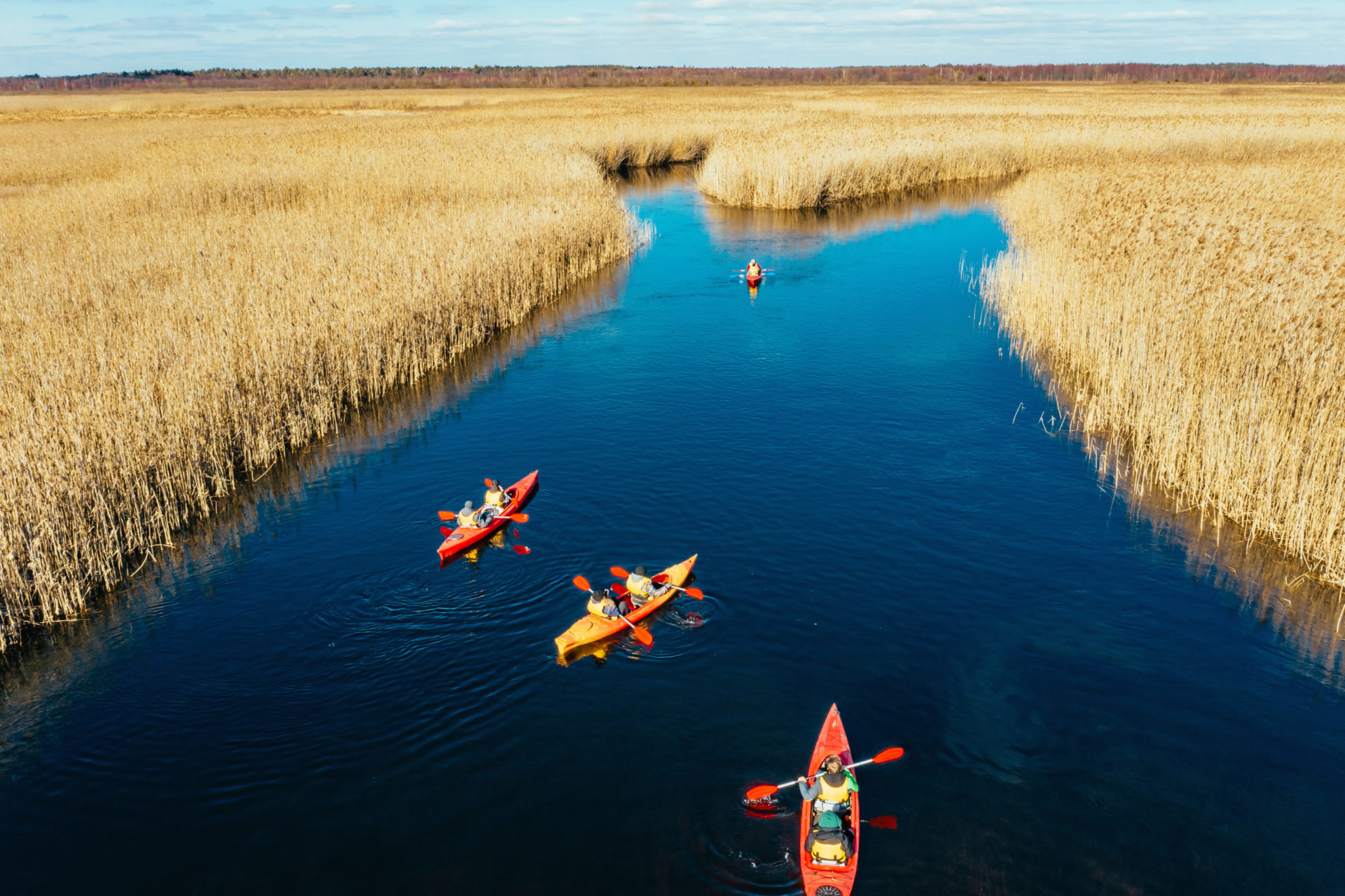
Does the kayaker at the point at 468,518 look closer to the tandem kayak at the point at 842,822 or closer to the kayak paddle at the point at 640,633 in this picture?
the kayak paddle at the point at 640,633

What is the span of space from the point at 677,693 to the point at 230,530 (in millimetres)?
9326

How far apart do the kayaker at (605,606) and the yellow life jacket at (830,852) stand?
4647 millimetres

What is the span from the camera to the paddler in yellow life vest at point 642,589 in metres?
12.7

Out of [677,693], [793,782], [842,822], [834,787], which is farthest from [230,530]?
[842,822]

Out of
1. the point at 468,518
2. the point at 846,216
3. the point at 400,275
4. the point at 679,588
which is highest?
the point at 846,216

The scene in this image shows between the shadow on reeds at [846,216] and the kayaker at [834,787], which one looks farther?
the shadow on reeds at [846,216]

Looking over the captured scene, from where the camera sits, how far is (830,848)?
8547mm

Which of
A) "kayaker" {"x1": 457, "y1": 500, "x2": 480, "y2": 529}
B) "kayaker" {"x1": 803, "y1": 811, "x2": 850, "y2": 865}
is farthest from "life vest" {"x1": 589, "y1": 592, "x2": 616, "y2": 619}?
"kayaker" {"x1": 803, "y1": 811, "x2": 850, "y2": 865}

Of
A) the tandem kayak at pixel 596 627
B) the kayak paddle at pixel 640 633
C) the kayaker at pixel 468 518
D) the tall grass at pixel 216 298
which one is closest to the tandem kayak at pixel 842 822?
the kayak paddle at pixel 640 633

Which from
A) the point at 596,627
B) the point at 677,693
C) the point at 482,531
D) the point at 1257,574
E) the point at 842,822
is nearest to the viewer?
the point at 842,822

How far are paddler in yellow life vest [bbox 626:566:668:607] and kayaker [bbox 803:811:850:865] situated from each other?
4.63 m

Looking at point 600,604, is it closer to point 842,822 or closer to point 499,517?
point 499,517

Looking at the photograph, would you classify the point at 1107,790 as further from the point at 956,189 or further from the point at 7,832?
the point at 956,189

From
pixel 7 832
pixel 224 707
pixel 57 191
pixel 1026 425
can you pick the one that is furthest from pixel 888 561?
pixel 57 191
